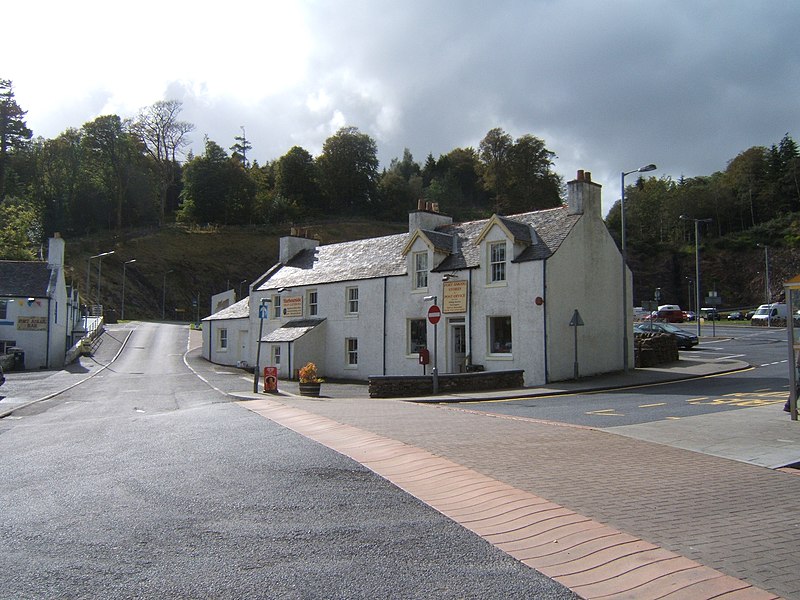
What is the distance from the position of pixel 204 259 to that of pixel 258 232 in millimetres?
11503

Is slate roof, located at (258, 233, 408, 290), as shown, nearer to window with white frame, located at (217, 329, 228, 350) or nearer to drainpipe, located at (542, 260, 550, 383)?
window with white frame, located at (217, 329, 228, 350)

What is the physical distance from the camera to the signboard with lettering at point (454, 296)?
27.7 m

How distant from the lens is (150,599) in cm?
434

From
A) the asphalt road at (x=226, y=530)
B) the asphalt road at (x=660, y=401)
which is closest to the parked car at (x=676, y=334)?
the asphalt road at (x=660, y=401)

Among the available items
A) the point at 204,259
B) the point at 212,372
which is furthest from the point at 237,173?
the point at 212,372

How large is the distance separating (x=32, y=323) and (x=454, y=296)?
94.0 ft

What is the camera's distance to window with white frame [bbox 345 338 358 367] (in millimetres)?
33344

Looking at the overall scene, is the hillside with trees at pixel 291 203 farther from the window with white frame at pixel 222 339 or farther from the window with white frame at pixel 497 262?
the window with white frame at pixel 497 262

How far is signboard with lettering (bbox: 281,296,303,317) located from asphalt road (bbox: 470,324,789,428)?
62.8 ft

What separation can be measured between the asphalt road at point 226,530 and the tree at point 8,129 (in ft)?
275

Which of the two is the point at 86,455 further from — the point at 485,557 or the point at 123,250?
the point at 123,250

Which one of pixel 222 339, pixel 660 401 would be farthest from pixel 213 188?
pixel 660 401

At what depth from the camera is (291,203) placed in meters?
107

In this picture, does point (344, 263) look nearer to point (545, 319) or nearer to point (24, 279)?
point (545, 319)
